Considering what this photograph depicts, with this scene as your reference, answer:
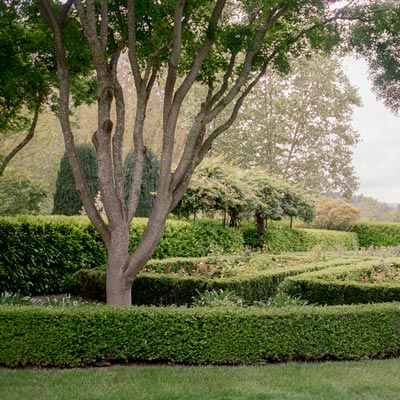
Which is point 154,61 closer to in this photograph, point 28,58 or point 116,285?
point 28,58

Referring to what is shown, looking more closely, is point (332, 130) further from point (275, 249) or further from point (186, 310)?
point (186, 310)

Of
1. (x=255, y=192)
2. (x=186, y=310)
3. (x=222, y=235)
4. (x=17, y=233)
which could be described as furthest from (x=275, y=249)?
(x=186, y=310)

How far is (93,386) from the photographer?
17.2 feet

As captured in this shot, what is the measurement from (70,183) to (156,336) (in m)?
12.5

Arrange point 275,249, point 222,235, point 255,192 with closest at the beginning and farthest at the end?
point 222,235 < point 255,192 < point 275,249

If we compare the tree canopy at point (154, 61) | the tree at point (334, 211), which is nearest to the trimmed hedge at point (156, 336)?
the tree canopy at point (154, 61)

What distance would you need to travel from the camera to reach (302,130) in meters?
32.7

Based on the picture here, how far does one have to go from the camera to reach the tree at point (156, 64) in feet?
24.6

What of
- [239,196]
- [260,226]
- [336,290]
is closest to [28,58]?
[336,290]

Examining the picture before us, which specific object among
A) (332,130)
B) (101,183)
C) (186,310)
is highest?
(332,130)

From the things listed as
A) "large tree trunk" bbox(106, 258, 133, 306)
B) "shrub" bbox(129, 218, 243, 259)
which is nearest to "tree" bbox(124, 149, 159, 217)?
"shrub" bbox(129, 218, 243, 259)

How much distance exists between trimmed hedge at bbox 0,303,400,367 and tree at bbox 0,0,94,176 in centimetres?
445

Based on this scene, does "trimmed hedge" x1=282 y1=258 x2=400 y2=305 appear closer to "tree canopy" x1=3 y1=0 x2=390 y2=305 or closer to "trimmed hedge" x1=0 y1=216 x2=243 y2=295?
"tree canopy" x1=3 y1=0 x2=390 y2=305

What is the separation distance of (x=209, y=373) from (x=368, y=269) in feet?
18.8
